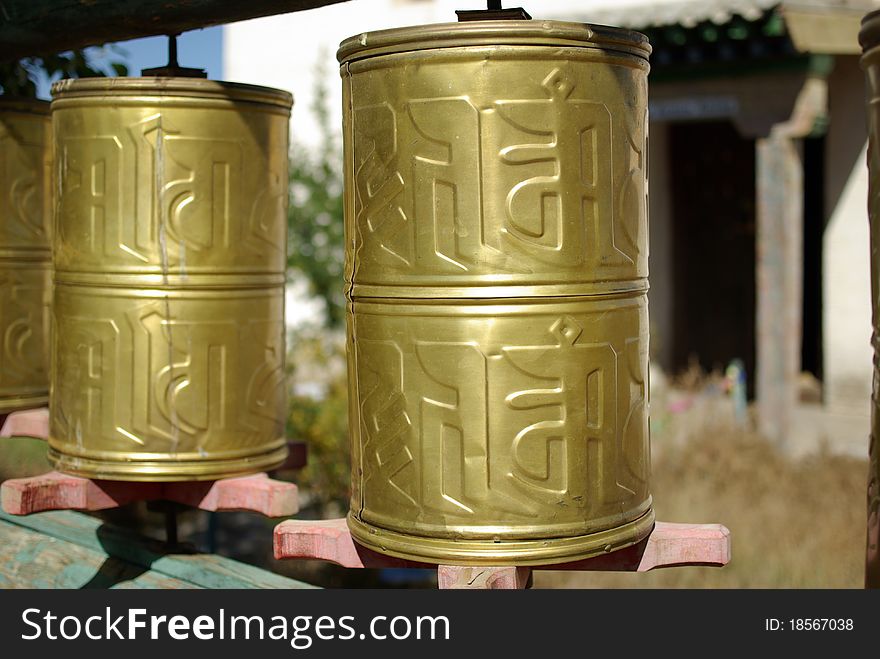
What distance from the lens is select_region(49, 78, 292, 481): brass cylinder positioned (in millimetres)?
2254

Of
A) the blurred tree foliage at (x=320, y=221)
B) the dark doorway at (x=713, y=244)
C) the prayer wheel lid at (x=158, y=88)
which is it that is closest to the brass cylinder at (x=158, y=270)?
the prayer wheel lid at (x=158, y=88)

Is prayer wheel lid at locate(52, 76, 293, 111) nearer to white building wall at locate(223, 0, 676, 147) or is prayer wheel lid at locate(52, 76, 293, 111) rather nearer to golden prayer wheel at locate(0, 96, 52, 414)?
golden prayer wheel at locate(0, 96, 52, 414)

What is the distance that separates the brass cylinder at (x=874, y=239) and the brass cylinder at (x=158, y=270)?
126 cm

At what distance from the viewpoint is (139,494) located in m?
2.48

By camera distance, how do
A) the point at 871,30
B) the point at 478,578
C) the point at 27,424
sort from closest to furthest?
the point at 871,30, the point at 478,578, the point at 27,424

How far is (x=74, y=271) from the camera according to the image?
2.30 metres

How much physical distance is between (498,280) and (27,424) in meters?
1.78

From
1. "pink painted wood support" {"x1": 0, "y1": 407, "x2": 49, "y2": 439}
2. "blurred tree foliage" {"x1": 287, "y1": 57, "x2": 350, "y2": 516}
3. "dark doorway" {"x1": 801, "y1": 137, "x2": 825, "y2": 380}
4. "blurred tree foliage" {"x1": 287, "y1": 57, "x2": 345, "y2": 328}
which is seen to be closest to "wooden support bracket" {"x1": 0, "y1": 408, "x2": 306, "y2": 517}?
"pink painted wood support" {"x1": 0, "y1": 407, "x2": 49, "y2": 439}

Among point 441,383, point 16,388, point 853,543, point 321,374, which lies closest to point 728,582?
point 853,543

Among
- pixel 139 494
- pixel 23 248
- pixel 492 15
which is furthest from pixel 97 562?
pixel 492 15

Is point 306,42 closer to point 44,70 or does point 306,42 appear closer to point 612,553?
point 44,70

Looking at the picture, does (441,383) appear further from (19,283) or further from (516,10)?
(19,283)

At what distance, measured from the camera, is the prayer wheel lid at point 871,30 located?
1565 mm

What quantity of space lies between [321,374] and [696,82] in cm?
369
